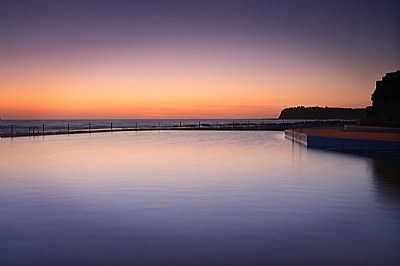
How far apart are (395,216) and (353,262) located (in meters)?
1.96

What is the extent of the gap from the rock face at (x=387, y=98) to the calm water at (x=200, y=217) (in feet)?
60.8

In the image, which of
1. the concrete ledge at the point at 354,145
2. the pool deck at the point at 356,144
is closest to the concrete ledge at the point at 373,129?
the pool deck at the point at 356,144

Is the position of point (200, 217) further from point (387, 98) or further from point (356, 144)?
point (387, 98)

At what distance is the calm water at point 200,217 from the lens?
3.45 metres

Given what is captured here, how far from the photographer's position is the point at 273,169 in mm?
9430

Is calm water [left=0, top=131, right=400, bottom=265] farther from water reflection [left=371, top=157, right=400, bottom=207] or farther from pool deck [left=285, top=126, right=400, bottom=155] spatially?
pool deck [left=285, top=126, right=400, bottom=155]

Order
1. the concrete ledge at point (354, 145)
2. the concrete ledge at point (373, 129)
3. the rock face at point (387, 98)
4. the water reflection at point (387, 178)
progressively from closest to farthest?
the water reflection at point (387, 178) < the concrete ledge at point (354, 145) < the concrete ledge at point (373, 129) < the rock face at point (387, 98)

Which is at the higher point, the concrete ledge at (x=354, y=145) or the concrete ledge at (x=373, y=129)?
the concrete ledge at (x=373, y=129)

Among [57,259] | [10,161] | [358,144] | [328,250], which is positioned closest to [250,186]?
[328,250]

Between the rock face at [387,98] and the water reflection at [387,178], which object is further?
the rock face at [387,98]

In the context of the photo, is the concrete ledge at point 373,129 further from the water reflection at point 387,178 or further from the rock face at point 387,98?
the water reflection at point 387,178

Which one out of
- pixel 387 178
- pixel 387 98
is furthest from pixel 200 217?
pixel 387 98

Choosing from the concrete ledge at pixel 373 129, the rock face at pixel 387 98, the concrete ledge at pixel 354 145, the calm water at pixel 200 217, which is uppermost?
the rock face at pixel 387 98

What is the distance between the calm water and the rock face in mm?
18547
